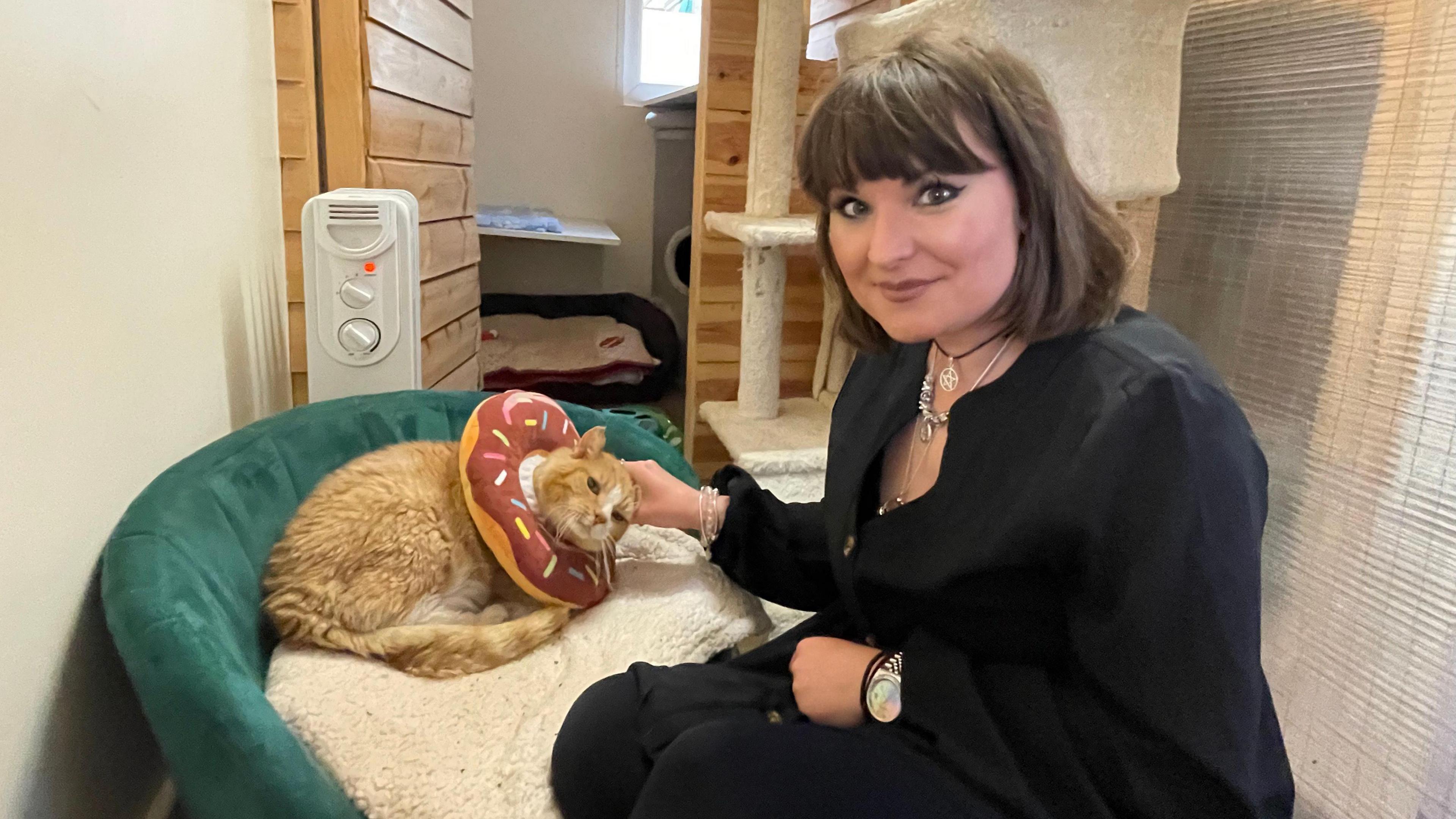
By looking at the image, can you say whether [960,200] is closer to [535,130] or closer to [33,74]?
[33,74]

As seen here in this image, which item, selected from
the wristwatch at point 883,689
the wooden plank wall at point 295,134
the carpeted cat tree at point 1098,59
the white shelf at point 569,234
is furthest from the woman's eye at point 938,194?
the white shelf at point 569,234

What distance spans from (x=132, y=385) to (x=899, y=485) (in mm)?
825

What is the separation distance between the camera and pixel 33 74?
758 millimetres

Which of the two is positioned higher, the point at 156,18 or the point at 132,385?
the point at 156,18

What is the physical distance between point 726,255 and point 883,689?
71.1 inches

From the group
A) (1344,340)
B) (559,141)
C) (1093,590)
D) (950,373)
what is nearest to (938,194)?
(950,373)

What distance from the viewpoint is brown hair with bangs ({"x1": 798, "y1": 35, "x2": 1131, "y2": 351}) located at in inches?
27.1

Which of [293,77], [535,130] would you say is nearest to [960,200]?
[293,77]

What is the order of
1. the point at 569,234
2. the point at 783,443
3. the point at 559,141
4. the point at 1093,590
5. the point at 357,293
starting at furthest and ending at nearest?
the point at 559,141, the point at 569,234, the point at 783,443, the point at 357,293, the point at 1093,590

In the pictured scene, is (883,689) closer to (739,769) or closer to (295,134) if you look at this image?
(739,769)

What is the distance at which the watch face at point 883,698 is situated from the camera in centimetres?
74

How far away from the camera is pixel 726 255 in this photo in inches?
95.5

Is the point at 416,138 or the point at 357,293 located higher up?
the point at 416,138

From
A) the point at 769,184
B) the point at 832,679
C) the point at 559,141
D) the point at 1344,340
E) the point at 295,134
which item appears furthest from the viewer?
the point at 559,141
